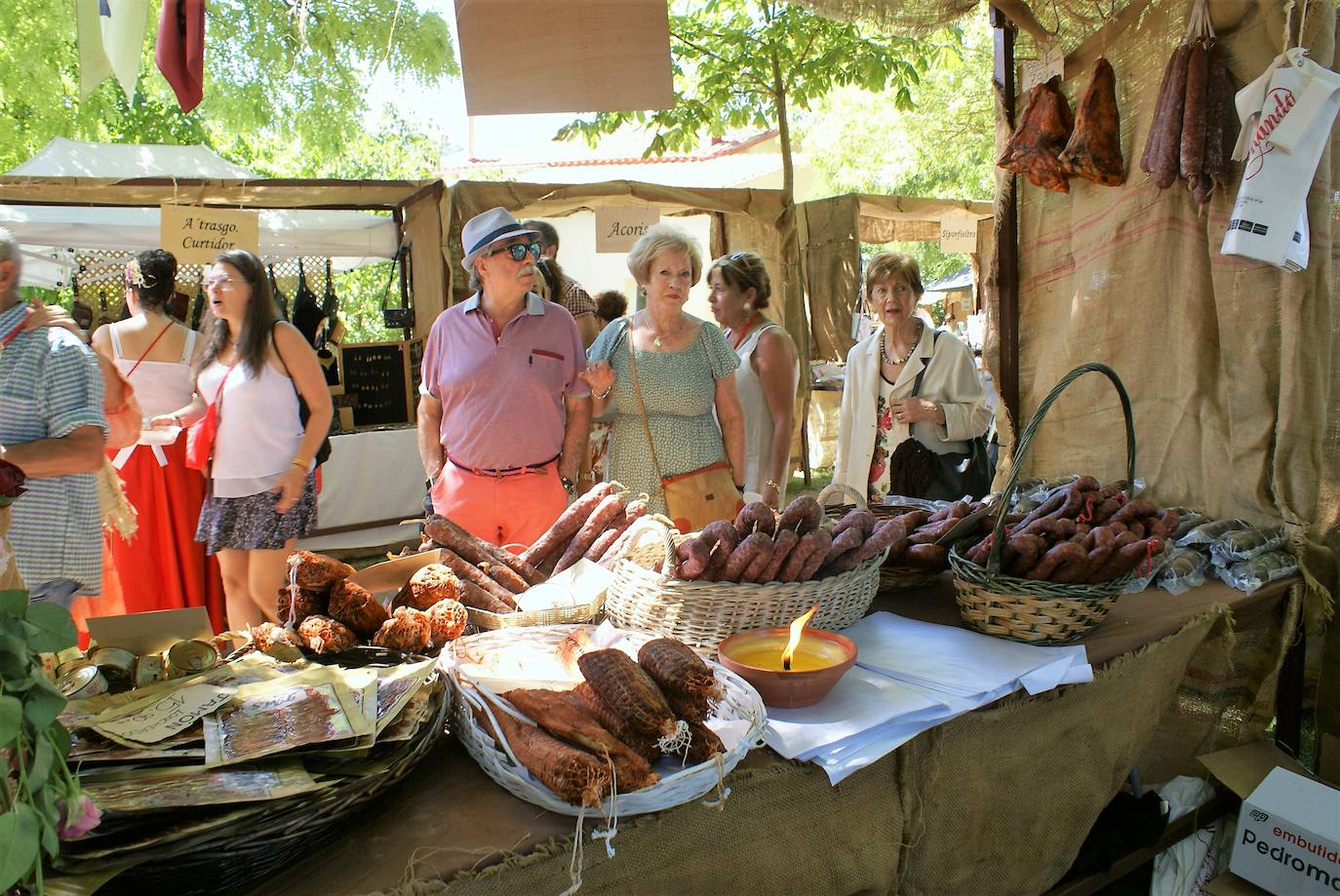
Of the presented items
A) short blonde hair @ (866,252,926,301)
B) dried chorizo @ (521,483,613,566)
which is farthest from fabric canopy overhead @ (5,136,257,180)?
A: dried chorizo @ (521,483,613,566)

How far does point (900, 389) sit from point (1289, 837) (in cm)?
216

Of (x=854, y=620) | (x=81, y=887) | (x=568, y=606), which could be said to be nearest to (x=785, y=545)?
(x=854, y=620)

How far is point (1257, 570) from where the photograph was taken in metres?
2.52

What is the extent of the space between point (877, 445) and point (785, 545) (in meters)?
2.24

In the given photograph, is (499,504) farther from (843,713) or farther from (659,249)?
(843,713)

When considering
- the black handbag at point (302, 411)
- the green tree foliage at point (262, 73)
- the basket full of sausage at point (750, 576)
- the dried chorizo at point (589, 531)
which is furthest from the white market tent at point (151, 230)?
the basket full of sausage at point (750, 576)

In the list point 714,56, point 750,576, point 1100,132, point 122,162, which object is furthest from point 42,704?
point 122,162

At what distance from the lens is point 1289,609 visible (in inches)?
102

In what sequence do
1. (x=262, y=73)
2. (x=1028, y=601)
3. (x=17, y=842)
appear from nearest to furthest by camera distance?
1. (x=17, y=842)
2. (x=1028, y=601)
3. (x=262, y=73)

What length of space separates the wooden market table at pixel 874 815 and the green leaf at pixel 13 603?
1.62ft

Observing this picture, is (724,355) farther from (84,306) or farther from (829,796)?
(84,306)

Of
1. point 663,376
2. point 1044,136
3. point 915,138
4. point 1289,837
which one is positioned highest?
point 915,138

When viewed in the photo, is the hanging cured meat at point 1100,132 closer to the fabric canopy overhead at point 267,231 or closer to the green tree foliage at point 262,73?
the fabric canopy overhead at point 267,231

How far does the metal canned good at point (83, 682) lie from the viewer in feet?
4.29
